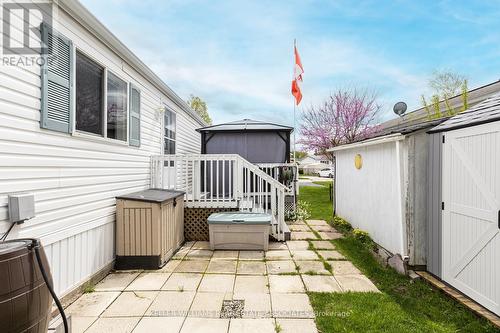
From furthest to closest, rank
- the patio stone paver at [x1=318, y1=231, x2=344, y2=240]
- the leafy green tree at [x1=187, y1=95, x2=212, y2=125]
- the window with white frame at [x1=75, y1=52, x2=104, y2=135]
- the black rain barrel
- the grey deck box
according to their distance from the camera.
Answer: the leafy green tree at [x1=187, y1=95, x2=212, y2=125]
the patio stone paver at [x1=318, y1=231, x2=344, y2=240]
the grey deck box
the window with white frame at [x1=75, y1=52, x2=104, y2=135]
the black rain barrel

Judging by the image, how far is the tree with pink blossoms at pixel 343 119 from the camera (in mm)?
15477

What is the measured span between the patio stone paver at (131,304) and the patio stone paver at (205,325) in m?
0.58

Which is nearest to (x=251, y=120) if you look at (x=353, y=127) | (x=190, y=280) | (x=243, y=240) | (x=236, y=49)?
(x=236, y=49)

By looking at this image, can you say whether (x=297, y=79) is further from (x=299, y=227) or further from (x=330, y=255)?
(x=330, y=255)

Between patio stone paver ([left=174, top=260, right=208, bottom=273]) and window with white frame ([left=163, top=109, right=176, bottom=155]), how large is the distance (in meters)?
3.08

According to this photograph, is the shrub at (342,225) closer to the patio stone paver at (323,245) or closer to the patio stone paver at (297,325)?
the patio stone paver at (323,245)

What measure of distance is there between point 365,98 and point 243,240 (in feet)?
45.4

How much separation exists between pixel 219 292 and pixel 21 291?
2171 mm

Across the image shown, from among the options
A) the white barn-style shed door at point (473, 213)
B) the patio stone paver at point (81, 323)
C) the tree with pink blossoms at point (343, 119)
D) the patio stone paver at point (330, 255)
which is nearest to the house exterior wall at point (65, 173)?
the patio stone paver at point (81, 323)

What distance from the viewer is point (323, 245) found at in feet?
17.7

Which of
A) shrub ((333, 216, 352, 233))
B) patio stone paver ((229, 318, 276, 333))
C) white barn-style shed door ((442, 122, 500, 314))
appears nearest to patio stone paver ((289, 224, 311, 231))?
shrub ((333, 216, 352, 233))

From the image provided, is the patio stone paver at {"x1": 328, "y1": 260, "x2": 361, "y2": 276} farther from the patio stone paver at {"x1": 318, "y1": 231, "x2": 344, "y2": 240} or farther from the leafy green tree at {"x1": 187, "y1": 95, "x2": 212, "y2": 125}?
the leafy green tree at {"x1": 187, "y1": 95, "x2": 212, "y2": 125}

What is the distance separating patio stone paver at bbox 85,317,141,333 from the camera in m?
2.57

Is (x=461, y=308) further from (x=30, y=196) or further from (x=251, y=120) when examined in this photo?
(x=251, y=120)
